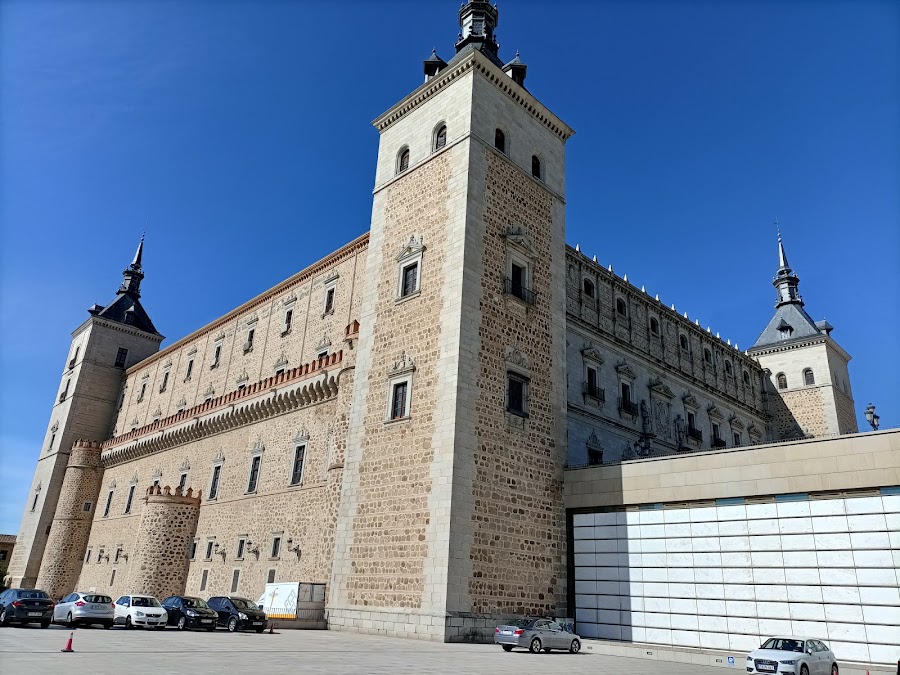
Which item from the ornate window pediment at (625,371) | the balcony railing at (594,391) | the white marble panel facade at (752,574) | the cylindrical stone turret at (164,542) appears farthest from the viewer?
the ornate window pediment at (625,371)

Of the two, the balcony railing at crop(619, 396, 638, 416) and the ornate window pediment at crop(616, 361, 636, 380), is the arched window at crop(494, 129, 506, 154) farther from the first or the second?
the balcony railing at crop(619, 396, 638, 416)

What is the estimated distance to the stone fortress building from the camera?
65.1 ft

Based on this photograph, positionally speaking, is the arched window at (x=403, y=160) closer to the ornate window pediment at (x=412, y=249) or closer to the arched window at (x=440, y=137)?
the arched window at (x=440, y=137)

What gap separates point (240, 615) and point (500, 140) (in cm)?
1897

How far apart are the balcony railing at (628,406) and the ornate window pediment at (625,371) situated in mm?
1203

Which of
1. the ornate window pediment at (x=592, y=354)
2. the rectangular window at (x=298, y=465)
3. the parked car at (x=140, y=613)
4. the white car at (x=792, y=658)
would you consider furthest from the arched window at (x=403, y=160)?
the white car at (x=792, y=658)

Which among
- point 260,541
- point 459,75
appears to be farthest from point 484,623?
point 459,75

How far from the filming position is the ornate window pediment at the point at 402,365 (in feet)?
71.9

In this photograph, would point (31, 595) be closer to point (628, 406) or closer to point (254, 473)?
point (254, 473)

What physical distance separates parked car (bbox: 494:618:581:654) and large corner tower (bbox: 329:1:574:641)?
4.64ft

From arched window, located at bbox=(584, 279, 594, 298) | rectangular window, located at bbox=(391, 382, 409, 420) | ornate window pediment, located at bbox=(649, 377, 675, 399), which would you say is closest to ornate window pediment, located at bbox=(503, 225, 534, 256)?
rectangular window, located at bbox=(391, 382, 409, 420)

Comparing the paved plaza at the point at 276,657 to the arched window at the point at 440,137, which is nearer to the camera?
the paved plaza at the point at 276,657

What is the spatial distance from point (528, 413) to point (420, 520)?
540 cm

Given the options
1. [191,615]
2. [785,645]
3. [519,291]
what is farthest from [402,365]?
[785,645]
